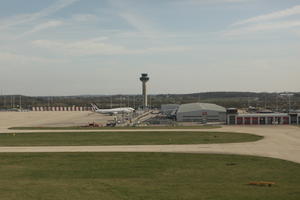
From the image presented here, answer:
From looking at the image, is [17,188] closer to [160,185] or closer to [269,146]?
[160,185]

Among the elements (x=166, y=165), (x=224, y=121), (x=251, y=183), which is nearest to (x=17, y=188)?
(x=166, y=165)

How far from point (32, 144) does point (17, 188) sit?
31.5 meters

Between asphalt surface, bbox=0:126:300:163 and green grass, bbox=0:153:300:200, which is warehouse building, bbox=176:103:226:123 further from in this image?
green grass, bbox=0:153:300:200

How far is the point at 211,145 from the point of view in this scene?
56.9m

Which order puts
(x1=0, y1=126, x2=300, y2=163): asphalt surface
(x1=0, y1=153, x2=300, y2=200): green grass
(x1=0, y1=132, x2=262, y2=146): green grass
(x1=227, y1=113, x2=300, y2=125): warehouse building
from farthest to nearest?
1. (x1=227, y1=113, x2=300, y2=125): warehouse building
2. (x1=0, y1=132, x2=262, y2=146): green grass
3. (x1=0, y1=126, x2=300, y2=163): asphalt surface
4. (x1=0, y1=153, x2=300, y2=200): green grass

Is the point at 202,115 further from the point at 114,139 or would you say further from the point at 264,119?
the point at 114,139

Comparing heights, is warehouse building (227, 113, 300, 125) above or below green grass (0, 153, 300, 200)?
above

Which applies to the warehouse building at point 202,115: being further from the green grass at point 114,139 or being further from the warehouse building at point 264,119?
the green grass at point 114,139

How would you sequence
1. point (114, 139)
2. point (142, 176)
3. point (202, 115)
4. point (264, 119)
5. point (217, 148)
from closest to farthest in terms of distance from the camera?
point (142, 176), point (217, 148), point (114, 139), point (264, 119), point (202, 115)

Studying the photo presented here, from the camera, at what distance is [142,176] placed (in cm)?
3534

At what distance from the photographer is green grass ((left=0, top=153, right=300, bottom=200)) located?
2789 centimetres

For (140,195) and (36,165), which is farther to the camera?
(36,165)

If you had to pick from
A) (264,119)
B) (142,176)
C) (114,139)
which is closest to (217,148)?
(114,139)

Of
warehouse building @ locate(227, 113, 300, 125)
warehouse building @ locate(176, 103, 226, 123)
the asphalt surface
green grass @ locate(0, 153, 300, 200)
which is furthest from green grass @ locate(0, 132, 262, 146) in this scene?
warehouse building @ locate(176, 103, 226, 123)
